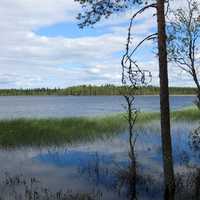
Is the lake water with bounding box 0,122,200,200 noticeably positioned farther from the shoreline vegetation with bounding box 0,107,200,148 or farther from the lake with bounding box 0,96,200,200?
the shoreline vegetation with bounding box 0,107,200,148

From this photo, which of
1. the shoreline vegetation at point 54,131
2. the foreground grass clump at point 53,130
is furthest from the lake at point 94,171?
the foreground grass clump at point 53,130

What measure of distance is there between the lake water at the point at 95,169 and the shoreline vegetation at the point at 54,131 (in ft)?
5.24

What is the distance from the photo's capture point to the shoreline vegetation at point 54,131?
2581cm

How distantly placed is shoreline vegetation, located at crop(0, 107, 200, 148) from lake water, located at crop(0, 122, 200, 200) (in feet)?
5.24

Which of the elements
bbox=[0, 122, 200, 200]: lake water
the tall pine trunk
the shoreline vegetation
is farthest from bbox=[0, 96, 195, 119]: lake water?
the tall pine trunk

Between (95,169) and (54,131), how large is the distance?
11488mm

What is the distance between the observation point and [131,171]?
661 inches

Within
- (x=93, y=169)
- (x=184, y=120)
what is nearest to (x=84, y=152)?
(x=93, y=169)

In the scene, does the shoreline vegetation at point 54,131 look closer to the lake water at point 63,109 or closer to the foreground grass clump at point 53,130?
the foreground grass clump at point 53,130

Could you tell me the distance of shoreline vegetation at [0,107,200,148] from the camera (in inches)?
1016

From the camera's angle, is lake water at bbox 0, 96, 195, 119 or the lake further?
lake water at bbox 0, 96, 195, 119

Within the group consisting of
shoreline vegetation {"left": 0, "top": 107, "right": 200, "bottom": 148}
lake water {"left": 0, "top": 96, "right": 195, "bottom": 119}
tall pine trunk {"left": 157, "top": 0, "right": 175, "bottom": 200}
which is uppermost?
tall pine trunk {"left": 157, "top": 0, "right": 175, "bottom": 200}

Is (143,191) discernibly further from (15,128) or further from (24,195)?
(15,128)

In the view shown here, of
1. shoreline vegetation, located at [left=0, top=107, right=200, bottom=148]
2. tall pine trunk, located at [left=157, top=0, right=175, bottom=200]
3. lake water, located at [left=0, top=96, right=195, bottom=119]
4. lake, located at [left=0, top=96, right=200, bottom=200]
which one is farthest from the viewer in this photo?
lake water, located at [left=0, top=96, right=195, bottom=119]
